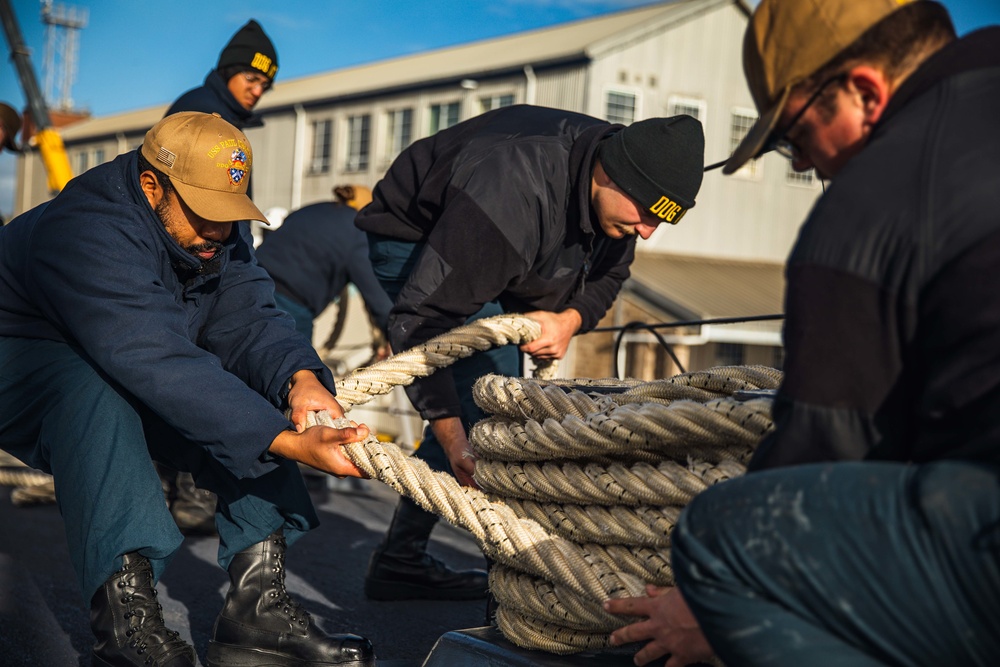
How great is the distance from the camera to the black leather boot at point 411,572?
339 centimetres

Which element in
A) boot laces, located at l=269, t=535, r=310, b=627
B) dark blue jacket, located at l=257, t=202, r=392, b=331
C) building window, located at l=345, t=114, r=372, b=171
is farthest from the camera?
building window, located at l=345, t=114, r=372, b=171

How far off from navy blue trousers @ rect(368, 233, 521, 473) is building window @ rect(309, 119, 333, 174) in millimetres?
22110

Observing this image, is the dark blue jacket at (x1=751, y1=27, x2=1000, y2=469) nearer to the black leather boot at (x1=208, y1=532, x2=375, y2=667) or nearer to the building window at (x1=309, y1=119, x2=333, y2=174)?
the black leather boot at (x1=208, y1=532, x2=375, y2=667)

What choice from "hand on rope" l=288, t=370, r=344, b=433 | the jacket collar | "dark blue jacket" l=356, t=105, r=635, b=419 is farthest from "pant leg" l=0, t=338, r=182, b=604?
the jacket collar

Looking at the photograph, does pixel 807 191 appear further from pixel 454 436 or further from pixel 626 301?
pixel 454 436

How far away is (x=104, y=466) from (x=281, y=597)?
1.73 ft

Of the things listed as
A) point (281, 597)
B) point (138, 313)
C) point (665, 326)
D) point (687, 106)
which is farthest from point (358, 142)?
point (138, 313)

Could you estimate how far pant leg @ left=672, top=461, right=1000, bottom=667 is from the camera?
117 centimetres

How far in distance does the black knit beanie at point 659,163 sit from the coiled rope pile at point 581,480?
0.73 metres

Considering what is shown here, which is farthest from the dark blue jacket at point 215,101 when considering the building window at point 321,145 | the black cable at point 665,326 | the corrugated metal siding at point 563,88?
the building window at point 321,145

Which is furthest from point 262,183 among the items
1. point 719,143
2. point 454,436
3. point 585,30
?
point 454,436

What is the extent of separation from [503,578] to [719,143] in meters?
20.1

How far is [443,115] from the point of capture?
22.2m

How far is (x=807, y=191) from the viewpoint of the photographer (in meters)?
22.9
